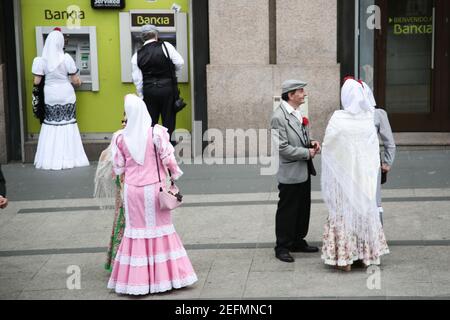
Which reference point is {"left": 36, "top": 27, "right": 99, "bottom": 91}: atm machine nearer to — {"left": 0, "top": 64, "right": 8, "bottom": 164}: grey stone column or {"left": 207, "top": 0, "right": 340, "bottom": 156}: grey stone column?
{"left": 0, "top": 64, "right": 8, "bottom": 164}: grey stone column

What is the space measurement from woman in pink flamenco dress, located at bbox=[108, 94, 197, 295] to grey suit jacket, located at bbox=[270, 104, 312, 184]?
43.0 inches

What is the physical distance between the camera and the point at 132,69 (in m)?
12.3

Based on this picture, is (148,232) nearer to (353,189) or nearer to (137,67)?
(353,189)

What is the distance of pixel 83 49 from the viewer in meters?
12.9

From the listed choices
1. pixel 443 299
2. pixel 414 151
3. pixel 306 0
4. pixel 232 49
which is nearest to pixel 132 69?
pixel 232 49

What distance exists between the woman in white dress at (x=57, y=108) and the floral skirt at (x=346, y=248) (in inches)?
228

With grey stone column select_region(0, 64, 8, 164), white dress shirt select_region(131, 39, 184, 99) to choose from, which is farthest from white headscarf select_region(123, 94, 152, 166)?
grey stone column select_region(0, 64, 8, 164)

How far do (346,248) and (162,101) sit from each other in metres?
5.17

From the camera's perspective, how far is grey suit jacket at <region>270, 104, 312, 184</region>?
305 inches

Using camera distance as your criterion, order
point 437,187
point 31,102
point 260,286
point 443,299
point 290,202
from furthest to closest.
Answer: point 31,102 → point 437,187 → point 290,202 → point 260,286 → point 443,299

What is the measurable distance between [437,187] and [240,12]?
151 inches

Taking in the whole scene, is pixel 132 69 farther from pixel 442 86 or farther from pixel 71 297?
pixel 71 297

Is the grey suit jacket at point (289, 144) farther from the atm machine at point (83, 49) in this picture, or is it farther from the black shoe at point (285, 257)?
the atm machine at point (83, 49)

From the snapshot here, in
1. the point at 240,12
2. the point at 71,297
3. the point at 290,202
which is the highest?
the point at 240,12
